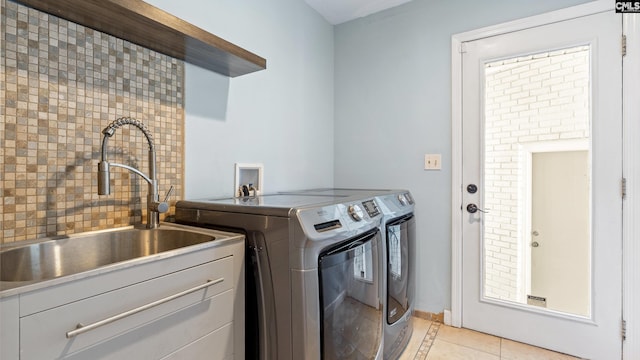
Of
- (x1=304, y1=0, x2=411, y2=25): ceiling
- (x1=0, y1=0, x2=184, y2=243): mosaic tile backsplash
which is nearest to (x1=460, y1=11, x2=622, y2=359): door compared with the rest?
(x1=304, y1=0, x2=411, y2=25): ceiling

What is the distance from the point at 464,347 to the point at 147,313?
193 centimetres

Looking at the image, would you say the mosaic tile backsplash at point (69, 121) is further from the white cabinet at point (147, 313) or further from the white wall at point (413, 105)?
the white wall at point (413, 105)

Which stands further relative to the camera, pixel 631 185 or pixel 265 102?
pixel 265 102

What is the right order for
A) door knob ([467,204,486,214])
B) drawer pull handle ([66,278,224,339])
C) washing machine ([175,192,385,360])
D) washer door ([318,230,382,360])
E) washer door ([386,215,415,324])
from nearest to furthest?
drawer pull handle ([66,278,224,339]), washing machine ([175,192,385,360]), washer door ([318,230,382,360]), washer door ([386,215,415,324]), door knob ([467,204,486,214])

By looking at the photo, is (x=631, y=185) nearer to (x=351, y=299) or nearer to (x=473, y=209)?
(x=473, y=209)

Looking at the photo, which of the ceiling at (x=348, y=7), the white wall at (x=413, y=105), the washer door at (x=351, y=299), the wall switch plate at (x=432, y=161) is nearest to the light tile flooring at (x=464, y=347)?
the white wall at (x=413, y=105)

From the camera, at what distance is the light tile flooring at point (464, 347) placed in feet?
6.18

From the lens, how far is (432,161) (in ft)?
7.70

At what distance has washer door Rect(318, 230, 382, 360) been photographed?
4.00 feet

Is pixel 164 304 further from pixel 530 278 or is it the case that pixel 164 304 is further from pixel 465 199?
pixel 530 278

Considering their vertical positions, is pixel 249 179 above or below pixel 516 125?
below

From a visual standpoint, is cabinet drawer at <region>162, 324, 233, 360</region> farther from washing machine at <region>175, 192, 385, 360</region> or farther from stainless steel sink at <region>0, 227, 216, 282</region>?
stainless steel sink at <region>0, 227, 216, 282</region>

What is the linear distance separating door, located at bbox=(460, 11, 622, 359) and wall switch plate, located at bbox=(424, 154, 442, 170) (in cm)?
17

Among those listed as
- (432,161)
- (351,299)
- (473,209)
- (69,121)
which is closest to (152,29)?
(69,121)
